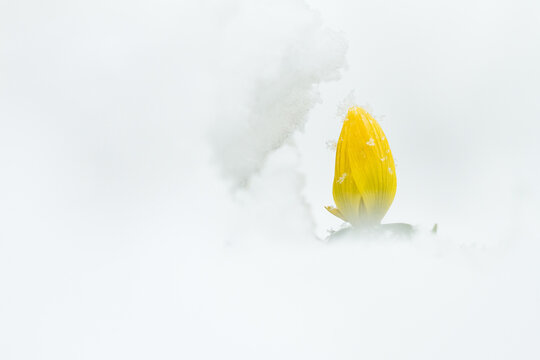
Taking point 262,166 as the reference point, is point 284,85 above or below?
above

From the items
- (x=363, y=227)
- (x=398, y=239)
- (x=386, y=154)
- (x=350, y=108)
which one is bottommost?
(x=398, y=239)

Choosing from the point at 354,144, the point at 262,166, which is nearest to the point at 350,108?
the point at 354,144

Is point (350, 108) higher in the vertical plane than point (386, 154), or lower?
higher

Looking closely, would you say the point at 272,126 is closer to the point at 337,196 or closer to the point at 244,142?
the point at 244,142

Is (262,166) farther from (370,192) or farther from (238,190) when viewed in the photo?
(370,192)

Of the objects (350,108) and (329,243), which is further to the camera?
(350,108)

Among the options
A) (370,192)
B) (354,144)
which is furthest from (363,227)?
(354,144)

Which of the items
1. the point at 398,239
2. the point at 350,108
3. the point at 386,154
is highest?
the point at 350,108
